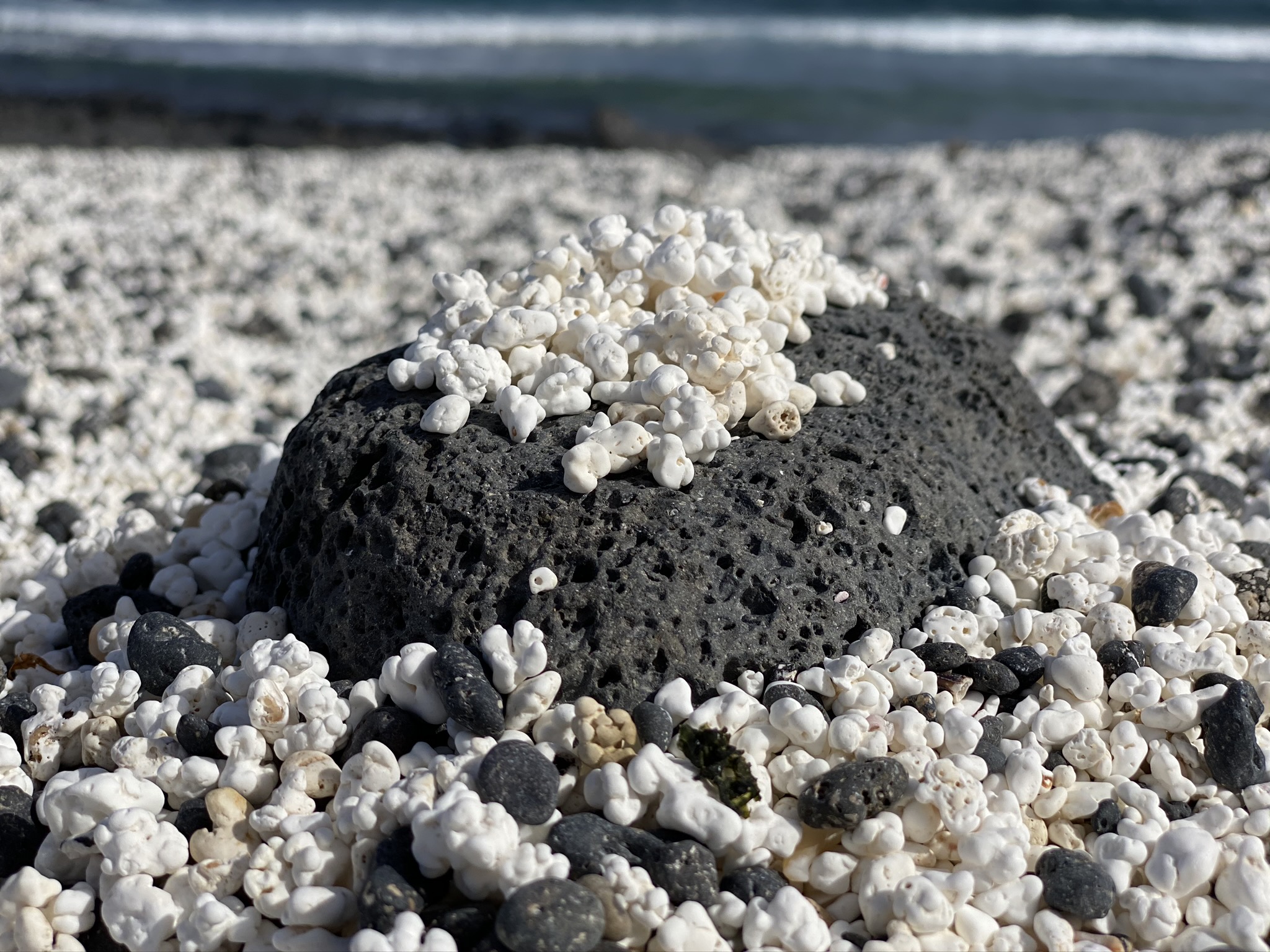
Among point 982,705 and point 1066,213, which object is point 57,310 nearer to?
point 982,705

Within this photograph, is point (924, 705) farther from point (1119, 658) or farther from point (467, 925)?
point (467, 925)

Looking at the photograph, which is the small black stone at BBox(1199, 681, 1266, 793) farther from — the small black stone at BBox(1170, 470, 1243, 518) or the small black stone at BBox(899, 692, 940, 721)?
the small black stone at BBox(1170, 470, 1243, 518)

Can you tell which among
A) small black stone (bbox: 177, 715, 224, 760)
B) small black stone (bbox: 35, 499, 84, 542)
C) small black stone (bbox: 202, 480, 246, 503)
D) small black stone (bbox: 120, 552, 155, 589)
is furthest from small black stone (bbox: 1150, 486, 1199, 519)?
small black stone (bbox: 35, 499, 84, 542)

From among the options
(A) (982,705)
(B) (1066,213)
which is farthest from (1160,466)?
(B) (1066,213)

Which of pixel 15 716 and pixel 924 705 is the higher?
Result: pixel 924 705

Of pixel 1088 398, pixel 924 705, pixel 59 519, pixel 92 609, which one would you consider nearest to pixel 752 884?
pixel 924 705

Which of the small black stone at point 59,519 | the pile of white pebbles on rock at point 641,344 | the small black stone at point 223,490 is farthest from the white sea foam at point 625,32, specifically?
the pile of white pebbles on rock at point 641,344
